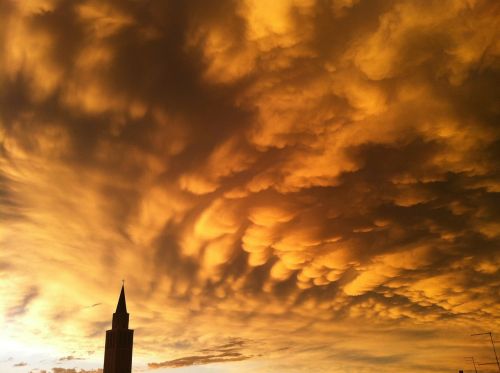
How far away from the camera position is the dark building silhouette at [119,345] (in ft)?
473

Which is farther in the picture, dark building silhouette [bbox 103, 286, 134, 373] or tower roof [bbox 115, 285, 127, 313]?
tower roof [bbox 115, 285, 127, 313]

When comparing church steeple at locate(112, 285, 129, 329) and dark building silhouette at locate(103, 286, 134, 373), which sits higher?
church steeple at locate(112, 285, 129, 329)

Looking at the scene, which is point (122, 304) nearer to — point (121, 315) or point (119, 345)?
point (121, 315)

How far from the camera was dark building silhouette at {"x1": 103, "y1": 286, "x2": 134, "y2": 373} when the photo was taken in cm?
14402

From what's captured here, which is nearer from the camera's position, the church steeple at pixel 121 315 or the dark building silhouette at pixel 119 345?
the dark building silhouette at pixel 119 345

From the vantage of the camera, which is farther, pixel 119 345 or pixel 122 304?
pixel 122 304

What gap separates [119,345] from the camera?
147m

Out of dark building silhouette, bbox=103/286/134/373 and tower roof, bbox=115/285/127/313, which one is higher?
tower roof, bbox=115/285/127/313

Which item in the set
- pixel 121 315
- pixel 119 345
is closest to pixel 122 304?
pixel 121 315

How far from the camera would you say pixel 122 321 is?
150 m

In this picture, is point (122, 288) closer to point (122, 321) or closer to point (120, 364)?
point (122, 321)

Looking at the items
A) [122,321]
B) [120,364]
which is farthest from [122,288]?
[120,364]

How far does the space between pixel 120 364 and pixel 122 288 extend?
30.3 metres

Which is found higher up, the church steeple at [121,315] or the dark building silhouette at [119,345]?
the church steeple at [121,315]
